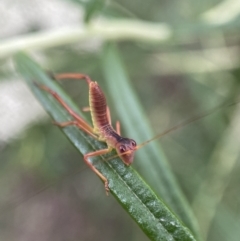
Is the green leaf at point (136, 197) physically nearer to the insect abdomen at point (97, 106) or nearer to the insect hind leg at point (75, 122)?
the insect hind leg at point (75, 122)

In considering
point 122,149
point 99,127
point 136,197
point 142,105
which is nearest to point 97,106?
point 99,127

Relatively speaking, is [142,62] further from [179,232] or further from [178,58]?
[179,232]

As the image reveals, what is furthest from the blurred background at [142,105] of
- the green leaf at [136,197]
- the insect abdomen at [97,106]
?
the green leaf at [136,197]

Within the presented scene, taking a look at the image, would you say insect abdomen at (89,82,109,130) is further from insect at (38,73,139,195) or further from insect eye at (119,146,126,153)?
insect eye at (119,146,126,153)

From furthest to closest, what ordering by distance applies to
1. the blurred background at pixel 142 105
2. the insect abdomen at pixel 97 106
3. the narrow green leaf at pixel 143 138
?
the blurred background at pixel 142 105 < the insect abdomen at pixel 97 106 < the narrow green leaf at pixel 143 138

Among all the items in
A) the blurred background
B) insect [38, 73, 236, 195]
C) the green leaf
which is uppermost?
the blurred background

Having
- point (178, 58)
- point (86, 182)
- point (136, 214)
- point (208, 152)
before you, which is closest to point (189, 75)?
point (178, 58)

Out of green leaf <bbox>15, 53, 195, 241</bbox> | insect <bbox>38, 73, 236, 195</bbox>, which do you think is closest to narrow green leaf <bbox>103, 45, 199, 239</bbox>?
insect <bbox>38, 73, 236, 195</bbox>

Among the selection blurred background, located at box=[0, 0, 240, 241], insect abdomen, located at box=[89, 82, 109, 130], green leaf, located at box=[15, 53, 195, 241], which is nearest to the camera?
green leaf, located at box=[15, 53, 195, 241]
